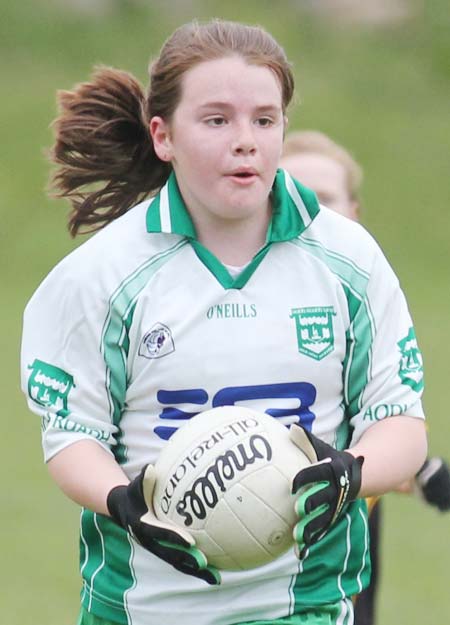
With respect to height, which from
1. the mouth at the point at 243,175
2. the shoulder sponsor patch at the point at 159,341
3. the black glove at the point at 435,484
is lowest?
the black glove at the point at 435,484

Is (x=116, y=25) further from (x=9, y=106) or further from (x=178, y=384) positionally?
(x=178, y=384)

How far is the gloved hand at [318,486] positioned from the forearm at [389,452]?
0.67 ft

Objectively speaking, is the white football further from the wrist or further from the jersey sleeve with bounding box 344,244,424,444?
the jersey sleeve with bounding box 344,244,424,444

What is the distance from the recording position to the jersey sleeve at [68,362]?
4203mm

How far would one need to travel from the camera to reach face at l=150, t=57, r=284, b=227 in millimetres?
4137

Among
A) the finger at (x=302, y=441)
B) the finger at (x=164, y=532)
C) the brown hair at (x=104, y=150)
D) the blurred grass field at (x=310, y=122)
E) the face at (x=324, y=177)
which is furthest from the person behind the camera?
the blurred grass field at (x=310, y=122)

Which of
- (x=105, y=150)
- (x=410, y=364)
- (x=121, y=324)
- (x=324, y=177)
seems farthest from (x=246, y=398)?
(x=324, y=177)

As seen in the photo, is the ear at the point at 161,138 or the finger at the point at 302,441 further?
the ear at the point at 161,138

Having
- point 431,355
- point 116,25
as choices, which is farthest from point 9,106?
point 431,355

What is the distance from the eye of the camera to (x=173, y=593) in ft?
14.0

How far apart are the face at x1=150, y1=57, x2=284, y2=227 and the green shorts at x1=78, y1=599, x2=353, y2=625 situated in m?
1.06

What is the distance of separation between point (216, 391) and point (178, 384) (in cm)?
10

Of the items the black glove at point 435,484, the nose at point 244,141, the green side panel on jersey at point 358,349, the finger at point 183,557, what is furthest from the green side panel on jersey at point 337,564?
the nose at point 244,141

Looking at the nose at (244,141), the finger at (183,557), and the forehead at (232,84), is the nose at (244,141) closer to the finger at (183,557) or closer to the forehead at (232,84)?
the forehead at (232,84)
